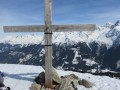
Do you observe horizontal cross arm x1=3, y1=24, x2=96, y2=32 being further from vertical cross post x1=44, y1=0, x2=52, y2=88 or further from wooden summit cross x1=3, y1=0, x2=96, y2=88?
vertical cross post x1=44, y1=0, x2=52, y2=88

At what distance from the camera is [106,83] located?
77.0 ft

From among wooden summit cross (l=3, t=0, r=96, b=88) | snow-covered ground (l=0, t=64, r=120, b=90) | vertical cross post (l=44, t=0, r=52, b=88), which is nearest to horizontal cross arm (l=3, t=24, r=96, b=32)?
wooden summit cross (l=3, t=0, r=96, b=88)

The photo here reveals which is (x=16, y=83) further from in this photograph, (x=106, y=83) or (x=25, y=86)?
(x=106, y=83)

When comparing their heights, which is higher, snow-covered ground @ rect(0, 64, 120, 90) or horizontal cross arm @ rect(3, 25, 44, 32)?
horizontal cross arm @ rect(3, 25, 44, 32)

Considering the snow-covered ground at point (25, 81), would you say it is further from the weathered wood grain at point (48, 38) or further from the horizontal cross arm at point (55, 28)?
the horizontal cross arm at point (55, 28)

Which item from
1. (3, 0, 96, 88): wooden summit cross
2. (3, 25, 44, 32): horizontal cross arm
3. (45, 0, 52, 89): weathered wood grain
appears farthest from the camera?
(3, 25, 44, 32): horizontal cross arm

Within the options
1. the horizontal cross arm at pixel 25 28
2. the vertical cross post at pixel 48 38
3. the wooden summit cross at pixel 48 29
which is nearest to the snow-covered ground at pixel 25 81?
the wooden summit cross at pixel 48 29

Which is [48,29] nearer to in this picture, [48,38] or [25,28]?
[48,38]

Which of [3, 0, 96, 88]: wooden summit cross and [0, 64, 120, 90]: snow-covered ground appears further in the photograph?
[0, 64, 120, 90]: snow-covered ground

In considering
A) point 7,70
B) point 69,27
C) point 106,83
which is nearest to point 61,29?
point 69,27

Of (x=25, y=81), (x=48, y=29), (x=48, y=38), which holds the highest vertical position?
(x=48, y=29)

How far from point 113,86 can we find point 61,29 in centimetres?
626

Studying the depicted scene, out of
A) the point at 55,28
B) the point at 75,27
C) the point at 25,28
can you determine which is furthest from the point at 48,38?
the point at 75,27

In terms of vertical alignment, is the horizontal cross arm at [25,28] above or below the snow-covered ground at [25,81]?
above
